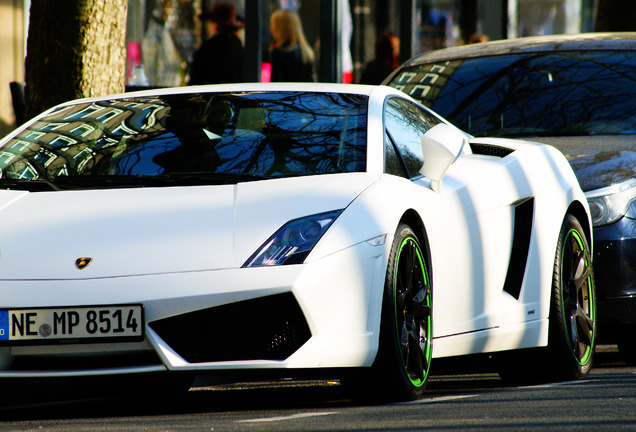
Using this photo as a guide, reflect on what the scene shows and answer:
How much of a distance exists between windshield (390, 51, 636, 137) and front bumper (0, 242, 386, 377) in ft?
11.8

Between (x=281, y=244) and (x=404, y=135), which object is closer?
(x=281, y=244)

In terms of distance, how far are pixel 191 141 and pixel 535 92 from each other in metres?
3.29

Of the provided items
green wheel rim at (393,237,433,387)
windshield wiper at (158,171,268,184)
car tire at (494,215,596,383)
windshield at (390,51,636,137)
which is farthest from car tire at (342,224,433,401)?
windshield at (390,51,636,137)

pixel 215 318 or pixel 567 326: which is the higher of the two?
pixel 215 318

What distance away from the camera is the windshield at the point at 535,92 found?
26.1ft

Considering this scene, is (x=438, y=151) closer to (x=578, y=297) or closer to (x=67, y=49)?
(x=578, y=297)

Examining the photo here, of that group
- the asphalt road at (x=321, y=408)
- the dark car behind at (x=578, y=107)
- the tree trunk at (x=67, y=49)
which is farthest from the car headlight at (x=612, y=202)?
the tree trunk at (x=67, y=49)

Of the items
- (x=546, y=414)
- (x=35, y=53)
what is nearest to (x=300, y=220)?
(x=546, y=414)

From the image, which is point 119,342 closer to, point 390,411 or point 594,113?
point 390,411

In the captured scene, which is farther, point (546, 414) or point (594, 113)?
point (594, 113)

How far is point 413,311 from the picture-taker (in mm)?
5070

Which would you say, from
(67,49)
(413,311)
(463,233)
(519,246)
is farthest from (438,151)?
(67,49)

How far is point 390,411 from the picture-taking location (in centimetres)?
464

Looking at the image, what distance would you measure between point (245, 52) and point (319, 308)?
8.46 metres
